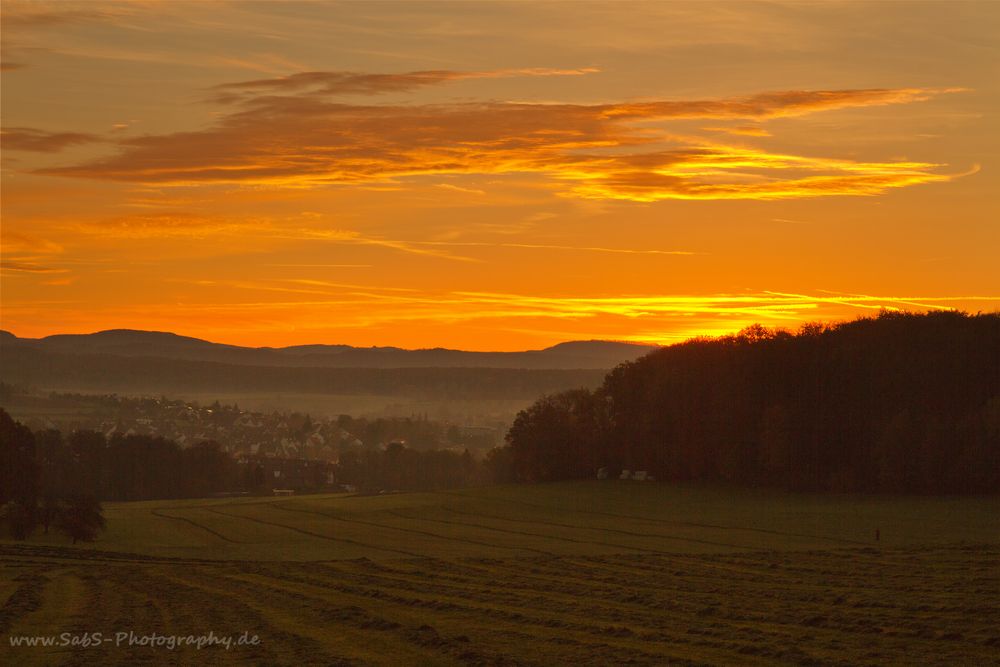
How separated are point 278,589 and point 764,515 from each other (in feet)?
140

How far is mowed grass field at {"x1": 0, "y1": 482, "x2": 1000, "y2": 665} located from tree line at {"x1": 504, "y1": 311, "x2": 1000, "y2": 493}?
5563mm

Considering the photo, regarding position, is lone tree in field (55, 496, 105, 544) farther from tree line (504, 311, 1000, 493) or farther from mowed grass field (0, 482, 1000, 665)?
tree line (504, 311, 1000, 493)

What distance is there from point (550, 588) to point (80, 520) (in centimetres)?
4306

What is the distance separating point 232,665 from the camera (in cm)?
2445

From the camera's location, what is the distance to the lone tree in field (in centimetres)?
7144

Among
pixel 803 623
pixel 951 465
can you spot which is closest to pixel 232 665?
pixel 803 623

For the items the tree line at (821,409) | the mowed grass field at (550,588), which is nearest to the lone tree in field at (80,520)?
the mowed grass field at (550,588)

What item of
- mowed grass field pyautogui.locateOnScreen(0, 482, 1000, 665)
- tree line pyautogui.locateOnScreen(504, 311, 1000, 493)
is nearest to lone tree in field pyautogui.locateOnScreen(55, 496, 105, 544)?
mowed grass field pyautogui.locateOnScreen(0, 482, 1000, 665)

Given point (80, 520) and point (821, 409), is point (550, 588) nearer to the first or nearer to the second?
point (80, 520)

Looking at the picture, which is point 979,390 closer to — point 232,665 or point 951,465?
point 951,465

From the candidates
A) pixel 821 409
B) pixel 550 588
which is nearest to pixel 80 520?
pixel 550 588

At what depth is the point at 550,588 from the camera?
38.0 meters

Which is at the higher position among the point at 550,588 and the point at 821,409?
the point at 821,409

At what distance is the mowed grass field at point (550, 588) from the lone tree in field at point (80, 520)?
229 cm
